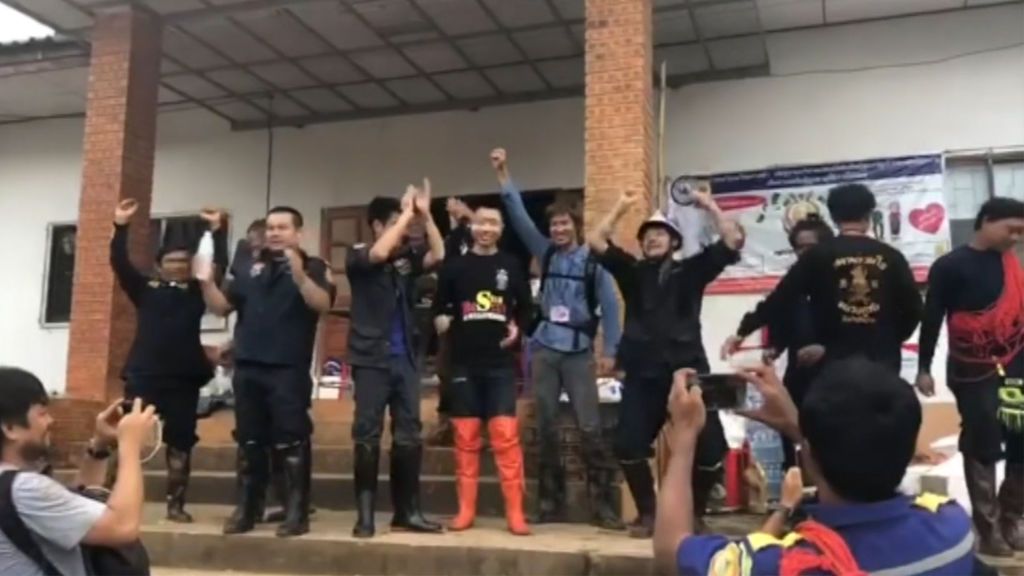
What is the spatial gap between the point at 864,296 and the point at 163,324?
3751 mm

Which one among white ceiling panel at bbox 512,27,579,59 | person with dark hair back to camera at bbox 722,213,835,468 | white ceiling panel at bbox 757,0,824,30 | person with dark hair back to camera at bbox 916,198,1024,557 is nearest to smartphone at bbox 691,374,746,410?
person with dark hair back to camera at bbox 722,213,835,468

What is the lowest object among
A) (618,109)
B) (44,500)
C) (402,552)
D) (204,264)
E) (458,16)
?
(402,552)

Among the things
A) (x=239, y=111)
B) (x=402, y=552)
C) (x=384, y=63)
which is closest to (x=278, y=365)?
(x=402, y=552)

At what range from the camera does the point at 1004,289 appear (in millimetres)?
4660

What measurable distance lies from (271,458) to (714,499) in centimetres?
261

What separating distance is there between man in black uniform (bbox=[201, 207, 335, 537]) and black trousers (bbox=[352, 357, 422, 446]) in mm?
309

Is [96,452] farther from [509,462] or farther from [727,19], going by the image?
[727,19]

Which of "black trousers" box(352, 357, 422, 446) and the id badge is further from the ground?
the id badge

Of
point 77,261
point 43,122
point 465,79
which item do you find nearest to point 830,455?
point 77,261

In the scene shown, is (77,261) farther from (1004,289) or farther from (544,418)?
(1004,289)

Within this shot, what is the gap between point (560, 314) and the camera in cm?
566

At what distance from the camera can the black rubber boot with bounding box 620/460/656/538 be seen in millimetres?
4855

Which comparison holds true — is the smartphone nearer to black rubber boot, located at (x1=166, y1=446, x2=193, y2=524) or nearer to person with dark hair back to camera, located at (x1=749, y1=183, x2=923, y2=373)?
person with dark hair back to camera, located at (x1=749, y1=183, x2=923, y2=373)

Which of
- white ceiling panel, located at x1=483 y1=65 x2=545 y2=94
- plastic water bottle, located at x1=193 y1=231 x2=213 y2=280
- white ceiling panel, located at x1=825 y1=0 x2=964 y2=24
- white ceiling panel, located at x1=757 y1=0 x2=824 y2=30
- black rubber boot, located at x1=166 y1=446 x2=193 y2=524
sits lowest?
black rubber boot, located at x1=166 y1=446 x2=193 y2=524
